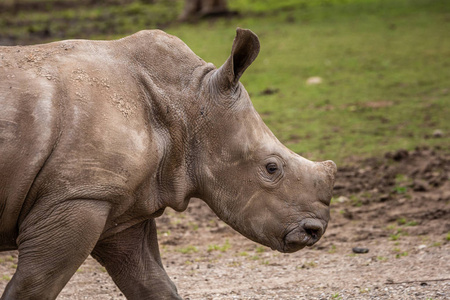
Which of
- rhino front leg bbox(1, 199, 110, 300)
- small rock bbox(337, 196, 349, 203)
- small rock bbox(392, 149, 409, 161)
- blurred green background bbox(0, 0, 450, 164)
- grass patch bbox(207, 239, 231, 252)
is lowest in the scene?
blurred green background bbox(0, 0, 450, 164)

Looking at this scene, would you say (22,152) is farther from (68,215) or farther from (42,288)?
(42,288)

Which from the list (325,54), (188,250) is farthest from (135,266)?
(325,54)

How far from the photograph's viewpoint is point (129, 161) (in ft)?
13.5

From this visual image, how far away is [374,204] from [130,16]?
13.9m

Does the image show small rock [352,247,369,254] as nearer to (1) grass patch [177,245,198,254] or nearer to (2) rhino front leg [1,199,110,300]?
(1) grass patch [177,245,198,254]

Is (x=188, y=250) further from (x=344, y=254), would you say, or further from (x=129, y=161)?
(x=129, y=161)

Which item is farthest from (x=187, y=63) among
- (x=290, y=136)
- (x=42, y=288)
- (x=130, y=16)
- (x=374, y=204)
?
(x=130, y=16)

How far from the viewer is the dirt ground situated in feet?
19.9

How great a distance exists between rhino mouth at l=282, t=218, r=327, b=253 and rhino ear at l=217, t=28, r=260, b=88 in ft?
2.84

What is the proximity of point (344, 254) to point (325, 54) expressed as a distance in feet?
28.2

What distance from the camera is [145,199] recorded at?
4363mm

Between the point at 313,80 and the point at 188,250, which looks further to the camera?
the point at 313,80

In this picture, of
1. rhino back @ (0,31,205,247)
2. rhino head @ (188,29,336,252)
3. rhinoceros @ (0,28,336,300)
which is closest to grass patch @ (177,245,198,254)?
rhinoceros @ (0,28,336,300)

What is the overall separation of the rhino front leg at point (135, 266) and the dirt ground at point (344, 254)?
117 cm
